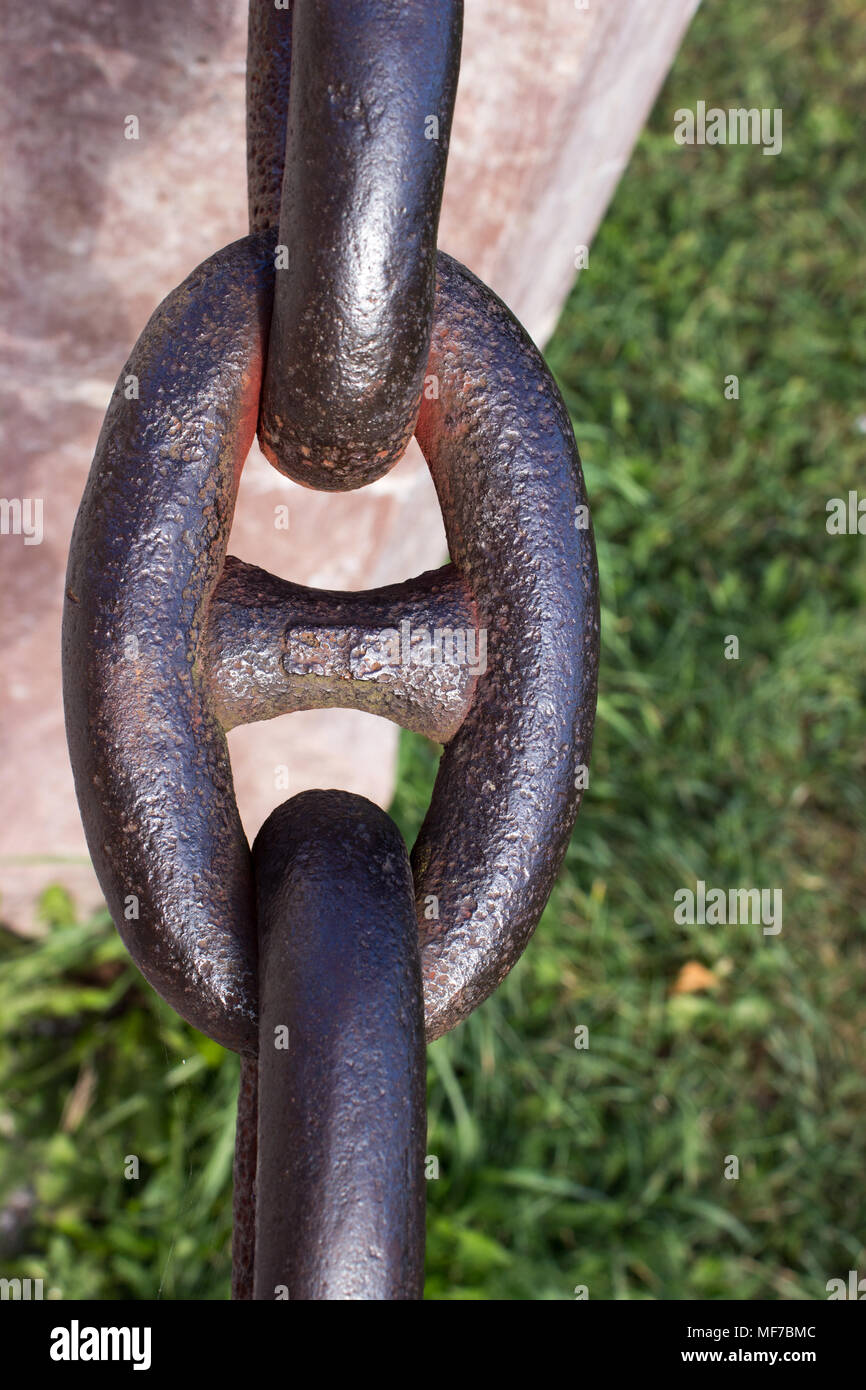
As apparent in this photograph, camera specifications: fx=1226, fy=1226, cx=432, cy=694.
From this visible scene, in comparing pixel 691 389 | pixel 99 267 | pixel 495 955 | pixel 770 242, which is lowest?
pixel 495 955

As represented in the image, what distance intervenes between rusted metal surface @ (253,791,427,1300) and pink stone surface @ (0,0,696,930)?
1.17 metres

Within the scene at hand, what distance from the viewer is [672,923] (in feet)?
9.26

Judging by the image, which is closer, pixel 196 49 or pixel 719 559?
pixel 196 49

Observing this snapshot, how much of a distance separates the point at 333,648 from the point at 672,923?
2.16 m

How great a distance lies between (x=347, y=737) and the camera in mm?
2322

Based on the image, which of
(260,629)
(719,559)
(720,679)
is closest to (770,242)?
(719,559)

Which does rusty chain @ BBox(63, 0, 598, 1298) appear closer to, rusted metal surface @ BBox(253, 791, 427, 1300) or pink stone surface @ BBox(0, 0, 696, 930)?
rusted metal surface @ BBox(253, 791, 427, 1300)

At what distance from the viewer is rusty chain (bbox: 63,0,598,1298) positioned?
64 cm

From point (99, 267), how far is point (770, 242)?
2.69 meters

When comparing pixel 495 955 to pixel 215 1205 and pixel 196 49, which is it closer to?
pixel 196 49

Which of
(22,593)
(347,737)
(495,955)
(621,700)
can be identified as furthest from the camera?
(621,700)

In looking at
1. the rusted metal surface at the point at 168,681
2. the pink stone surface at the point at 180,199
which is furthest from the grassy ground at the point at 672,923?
the rusted metal surface at the point at 168,681

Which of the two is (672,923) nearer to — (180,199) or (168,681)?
(180,199)

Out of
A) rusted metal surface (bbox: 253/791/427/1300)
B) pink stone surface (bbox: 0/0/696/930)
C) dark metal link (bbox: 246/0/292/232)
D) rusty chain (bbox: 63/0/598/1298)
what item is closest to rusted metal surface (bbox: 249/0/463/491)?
rusty chain (bbox: 63/0/598/1298)
